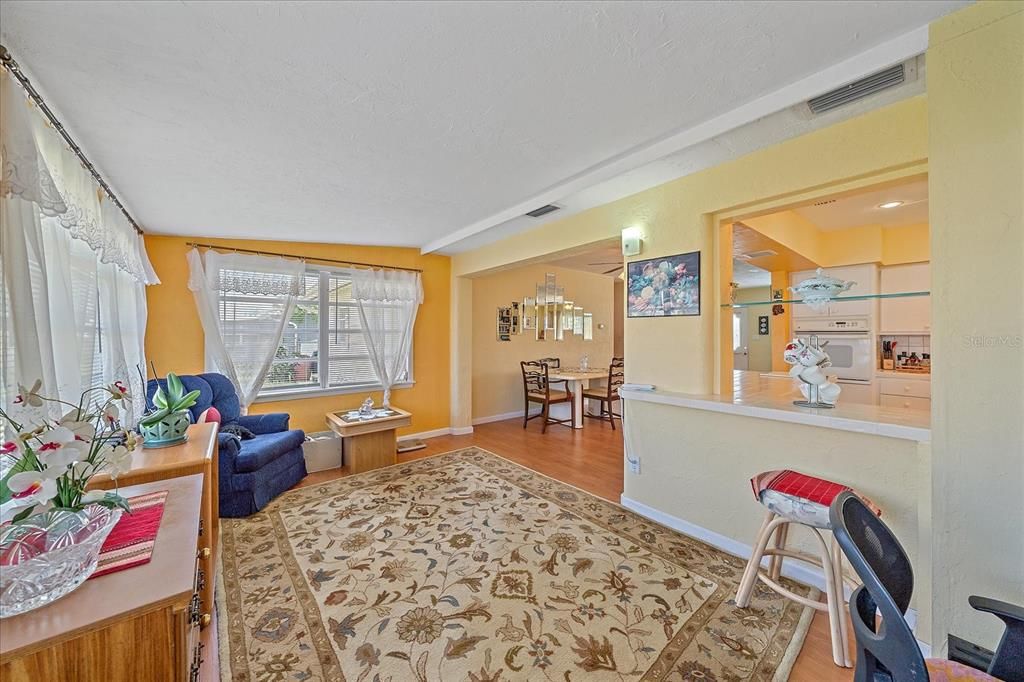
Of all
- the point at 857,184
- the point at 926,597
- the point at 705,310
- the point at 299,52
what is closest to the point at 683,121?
the point at 857,184

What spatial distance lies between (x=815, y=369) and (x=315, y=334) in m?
4.56

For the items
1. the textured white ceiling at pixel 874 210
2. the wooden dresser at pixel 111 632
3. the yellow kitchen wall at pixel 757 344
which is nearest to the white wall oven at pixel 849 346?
the textured white ceiling at pixel 874 210

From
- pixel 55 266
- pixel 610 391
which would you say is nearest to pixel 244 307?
pixel 55 266

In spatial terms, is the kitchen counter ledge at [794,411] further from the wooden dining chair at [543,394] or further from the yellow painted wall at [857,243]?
the wooden dining chair at [543,394]

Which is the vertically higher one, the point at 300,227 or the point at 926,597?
the point at 300,227

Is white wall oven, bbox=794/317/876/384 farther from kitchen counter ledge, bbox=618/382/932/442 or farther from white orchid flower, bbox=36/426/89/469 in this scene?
white orchid flower, bbox=36/426/89/469

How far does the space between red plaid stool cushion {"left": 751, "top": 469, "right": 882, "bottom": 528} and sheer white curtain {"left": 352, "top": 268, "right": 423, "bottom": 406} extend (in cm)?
382

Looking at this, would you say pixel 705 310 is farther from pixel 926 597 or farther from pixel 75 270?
pixel 75 270

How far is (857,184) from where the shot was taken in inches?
75.5

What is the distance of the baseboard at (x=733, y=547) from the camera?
178 centimetres

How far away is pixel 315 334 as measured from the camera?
439 centimetres

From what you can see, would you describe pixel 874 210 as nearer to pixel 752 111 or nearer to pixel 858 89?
pixel 858 89

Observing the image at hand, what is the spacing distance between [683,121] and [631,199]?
0.95 m

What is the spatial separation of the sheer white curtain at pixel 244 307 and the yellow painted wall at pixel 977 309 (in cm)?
479
